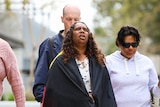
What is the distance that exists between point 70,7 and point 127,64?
78cm

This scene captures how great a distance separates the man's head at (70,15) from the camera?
5383mm

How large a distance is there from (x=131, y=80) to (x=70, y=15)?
85 cm

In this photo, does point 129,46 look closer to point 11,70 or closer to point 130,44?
point 130,44

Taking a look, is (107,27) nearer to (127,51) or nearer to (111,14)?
(111,14)

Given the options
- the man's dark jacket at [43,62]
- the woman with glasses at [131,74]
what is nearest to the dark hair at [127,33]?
the woman with glasses at [131,74]

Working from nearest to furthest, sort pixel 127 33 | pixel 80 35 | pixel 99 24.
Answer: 1. pixel 80 35
2. pixel 127 33
3. pixel 99 24

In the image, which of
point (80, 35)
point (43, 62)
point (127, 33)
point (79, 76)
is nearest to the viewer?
point (79, 76)

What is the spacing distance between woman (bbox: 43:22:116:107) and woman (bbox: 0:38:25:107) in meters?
0.26

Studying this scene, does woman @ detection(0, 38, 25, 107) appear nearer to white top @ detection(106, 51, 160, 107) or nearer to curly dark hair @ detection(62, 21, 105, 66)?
curly dark hair @ detection(62, 21, 105, 66)

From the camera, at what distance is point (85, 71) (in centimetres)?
482

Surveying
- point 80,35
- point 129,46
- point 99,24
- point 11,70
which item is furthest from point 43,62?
point 99,24

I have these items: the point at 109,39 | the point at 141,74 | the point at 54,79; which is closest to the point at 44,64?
the point at 54,79

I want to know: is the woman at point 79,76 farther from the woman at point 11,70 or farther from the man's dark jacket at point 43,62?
the man's dark jacket at point 43,62

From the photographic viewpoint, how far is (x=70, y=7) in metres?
5.46
